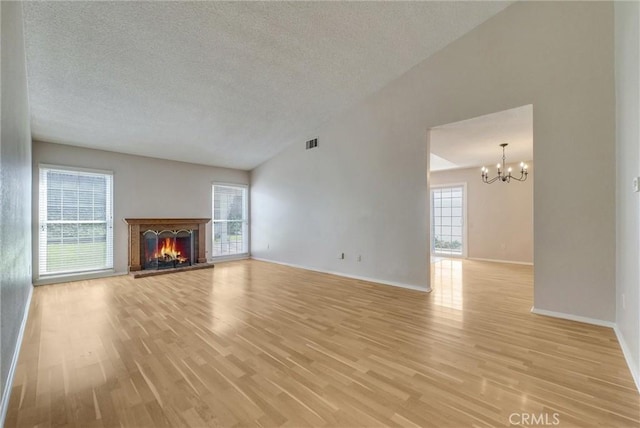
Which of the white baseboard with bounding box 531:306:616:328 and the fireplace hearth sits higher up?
the fireplace hearth

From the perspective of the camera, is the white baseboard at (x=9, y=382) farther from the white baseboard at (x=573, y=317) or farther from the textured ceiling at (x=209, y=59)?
the white baseboard at (x=573, y=317)

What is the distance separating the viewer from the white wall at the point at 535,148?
9.67ft

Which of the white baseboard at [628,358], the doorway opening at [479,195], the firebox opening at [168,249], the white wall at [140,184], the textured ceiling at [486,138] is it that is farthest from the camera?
the firebox opening at [168,249]

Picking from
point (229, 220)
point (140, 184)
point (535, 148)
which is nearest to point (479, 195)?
point (535, 148)

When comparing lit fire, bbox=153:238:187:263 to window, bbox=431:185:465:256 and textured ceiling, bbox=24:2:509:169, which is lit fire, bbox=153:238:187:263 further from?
window, bbox=431:185:465:256

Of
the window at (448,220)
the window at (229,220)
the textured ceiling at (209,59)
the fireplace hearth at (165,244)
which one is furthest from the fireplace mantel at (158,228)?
the window at (448,220)

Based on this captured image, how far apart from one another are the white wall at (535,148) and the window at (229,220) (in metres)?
2.94

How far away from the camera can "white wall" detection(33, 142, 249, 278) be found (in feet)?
16.6

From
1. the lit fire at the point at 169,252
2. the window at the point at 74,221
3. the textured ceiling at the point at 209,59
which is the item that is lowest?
the lit fire at the point at 169,252

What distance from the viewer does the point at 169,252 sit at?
6.30 meters

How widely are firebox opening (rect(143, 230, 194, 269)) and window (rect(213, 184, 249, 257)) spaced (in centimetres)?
76

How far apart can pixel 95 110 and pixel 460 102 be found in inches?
210

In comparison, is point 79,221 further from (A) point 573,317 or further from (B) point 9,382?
(A) point 573,317

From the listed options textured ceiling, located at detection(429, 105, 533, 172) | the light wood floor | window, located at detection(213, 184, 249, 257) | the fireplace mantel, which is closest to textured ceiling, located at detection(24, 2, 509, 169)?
textured ceiling, located at detection(429, 105, 533, 172)
